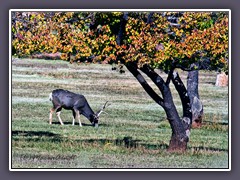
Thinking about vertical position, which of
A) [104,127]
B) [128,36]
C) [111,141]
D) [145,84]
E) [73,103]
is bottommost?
[111,141]

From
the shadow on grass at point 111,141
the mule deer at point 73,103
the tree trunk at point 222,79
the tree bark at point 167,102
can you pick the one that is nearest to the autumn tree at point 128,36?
the tree trunk at point 222,79

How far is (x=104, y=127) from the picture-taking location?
38.0 meters

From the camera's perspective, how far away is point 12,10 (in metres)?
37.1

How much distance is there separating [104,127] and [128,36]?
1528 millimetres

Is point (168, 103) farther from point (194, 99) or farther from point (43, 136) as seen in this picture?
point (43, 136)

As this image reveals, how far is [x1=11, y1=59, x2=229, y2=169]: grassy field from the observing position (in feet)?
123

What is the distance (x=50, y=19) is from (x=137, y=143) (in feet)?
7.53

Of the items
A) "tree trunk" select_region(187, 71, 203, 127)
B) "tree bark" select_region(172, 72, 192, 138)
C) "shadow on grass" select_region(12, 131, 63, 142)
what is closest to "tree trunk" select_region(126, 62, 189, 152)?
"tree bark" select_region(172, 72, 192, 138)

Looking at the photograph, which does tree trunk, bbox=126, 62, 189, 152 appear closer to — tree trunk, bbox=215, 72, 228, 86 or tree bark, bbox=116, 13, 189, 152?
tree bark, bbox=116, 13, 189, 152

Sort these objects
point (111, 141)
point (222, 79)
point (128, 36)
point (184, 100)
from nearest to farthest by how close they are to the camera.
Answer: point (128, 36), point (222, 79), point (111, 141), point (184, 100)

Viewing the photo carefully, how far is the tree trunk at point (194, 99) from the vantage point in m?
37.9

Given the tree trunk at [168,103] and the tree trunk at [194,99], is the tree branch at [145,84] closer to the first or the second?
the tree trunk at [168,103]

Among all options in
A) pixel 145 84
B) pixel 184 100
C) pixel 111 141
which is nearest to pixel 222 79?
pixel 184 100

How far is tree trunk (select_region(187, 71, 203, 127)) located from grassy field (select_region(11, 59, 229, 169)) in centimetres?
10
